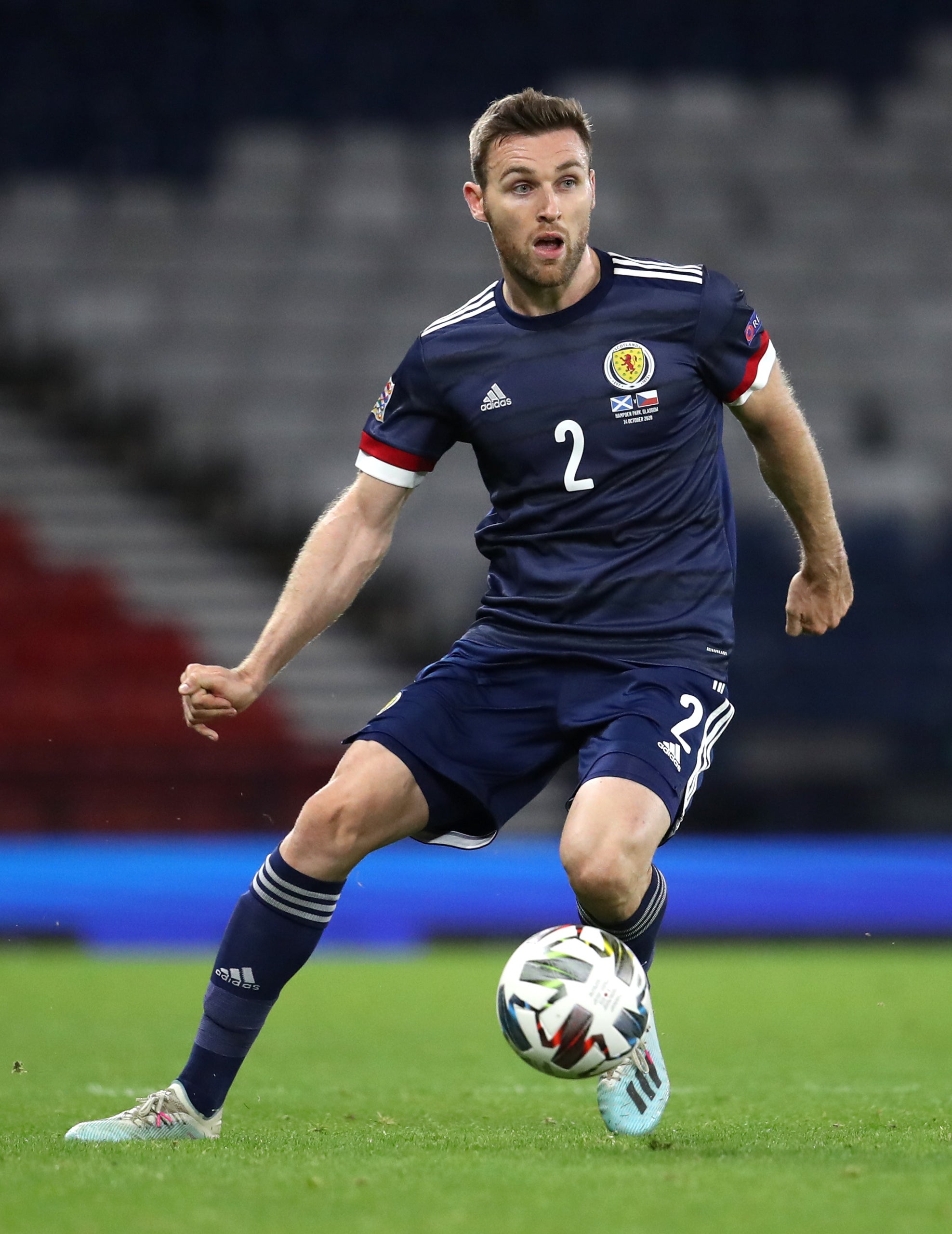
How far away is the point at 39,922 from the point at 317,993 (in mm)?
2613

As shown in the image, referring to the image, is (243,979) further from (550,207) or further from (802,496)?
(550,207)

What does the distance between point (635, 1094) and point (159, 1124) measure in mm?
1034

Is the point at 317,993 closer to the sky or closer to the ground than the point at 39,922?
closer to the sky

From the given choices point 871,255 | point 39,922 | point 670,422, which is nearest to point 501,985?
point 670,422

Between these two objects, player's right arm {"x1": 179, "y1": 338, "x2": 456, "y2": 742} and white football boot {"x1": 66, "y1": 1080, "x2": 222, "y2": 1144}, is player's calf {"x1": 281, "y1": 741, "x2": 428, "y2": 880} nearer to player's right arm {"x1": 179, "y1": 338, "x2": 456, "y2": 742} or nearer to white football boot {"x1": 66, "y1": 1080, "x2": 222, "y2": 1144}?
player's right arm {"x1": 179, "y1": 338, "x2": 456, "y2": 742}

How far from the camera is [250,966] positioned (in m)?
3.91

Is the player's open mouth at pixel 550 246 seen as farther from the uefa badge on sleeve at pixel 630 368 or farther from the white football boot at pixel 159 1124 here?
the white football boot at pixel 159 1124

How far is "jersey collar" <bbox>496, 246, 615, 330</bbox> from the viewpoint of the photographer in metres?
4.07

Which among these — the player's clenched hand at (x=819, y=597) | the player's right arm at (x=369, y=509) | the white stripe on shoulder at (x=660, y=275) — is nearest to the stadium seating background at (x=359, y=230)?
the player's clenched hand at (x=819, y=597)

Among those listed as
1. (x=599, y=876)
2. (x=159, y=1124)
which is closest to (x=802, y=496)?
(x=599, y=876)

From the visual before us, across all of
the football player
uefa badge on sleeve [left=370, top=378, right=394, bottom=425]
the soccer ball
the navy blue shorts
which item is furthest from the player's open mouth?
the soccer ball

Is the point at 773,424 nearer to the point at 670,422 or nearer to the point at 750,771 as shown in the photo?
the point at 670,422

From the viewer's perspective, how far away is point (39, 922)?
10180 millimetres

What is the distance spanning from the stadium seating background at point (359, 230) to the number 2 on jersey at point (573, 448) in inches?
376
